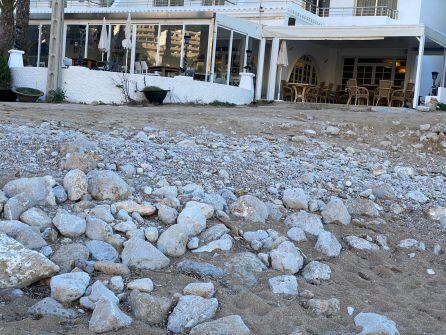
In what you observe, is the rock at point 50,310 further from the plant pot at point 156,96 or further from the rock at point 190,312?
the plant pot at point 156,96

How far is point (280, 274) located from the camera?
190 inches

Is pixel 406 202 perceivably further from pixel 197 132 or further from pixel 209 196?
pixel 197 132

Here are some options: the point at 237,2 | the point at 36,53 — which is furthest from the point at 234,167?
the point at 36,53

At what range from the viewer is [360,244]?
5.57 m

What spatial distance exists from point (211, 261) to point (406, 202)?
3081 millimetres

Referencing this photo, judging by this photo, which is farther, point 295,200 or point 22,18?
point 22,18

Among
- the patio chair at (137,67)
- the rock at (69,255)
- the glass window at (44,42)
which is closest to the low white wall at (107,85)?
the patio chair at (137,67)

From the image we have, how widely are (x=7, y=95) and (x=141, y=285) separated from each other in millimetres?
11596

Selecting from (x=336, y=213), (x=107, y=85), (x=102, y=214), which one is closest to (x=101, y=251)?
(x=102, y=214)

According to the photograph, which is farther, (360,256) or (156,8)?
(156,8)

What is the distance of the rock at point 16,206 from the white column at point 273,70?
15357mm

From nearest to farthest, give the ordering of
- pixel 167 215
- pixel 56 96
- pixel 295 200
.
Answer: pixel 167 215, pixel 295 200, pixel 56 96

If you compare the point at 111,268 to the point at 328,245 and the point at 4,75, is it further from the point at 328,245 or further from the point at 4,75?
the point at 4,75

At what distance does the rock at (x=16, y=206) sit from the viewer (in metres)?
5.14
